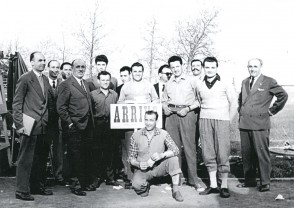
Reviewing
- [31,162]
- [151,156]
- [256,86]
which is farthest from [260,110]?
[31,162]

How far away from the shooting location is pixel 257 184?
23.2ft

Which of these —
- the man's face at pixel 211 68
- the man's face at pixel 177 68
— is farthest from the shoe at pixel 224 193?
the man's face at pixel 177 68

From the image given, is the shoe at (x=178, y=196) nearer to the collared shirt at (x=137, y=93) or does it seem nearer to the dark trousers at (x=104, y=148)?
the dark trousers at (x=104, y=148)

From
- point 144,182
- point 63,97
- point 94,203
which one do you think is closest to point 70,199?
point 94,203

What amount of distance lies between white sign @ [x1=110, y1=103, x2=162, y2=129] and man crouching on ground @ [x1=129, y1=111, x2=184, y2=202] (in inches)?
18.2

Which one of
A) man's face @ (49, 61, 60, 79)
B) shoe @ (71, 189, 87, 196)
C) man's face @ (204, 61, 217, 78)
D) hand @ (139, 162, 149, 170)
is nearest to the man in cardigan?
man's face @ (204, 61, 217, 78)

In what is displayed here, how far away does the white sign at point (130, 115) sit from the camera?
689cm

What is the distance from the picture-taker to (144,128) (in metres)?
6.60

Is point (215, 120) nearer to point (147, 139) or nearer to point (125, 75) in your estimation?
point (147, 139)

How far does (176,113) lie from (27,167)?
110 inches

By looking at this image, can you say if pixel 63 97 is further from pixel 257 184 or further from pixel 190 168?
pixel 257 184

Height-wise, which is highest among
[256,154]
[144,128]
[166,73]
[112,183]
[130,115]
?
[166,73]

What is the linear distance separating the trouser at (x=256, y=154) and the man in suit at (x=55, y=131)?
11.5 ft

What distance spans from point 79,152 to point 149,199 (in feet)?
4.72
